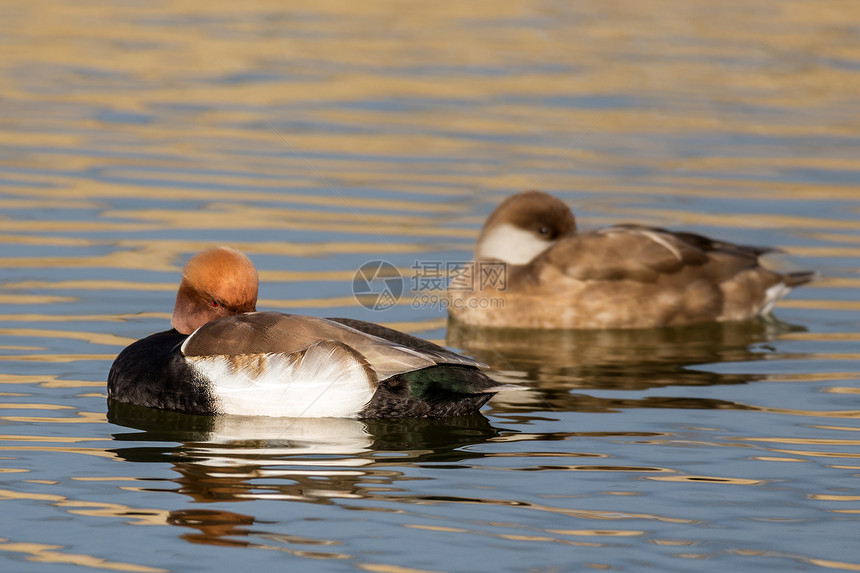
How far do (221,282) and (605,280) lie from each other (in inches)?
150

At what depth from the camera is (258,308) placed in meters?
10.8

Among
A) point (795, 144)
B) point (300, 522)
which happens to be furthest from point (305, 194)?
point (300, 522)

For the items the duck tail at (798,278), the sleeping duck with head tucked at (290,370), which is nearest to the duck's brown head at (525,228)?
the duck tail at (798,278)

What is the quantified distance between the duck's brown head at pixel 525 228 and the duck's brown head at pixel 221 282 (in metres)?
3.45

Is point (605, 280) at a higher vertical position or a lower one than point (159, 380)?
higher

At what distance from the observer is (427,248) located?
12.7 meters

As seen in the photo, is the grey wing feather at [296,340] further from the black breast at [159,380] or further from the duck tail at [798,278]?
the duck tail at [798,278]

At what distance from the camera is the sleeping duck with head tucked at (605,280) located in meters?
11.2

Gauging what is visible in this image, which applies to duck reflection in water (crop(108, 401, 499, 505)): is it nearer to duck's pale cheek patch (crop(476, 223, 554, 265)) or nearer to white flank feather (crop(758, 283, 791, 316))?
duck's pale cheek patch (crop(476, 223, 554, 265))

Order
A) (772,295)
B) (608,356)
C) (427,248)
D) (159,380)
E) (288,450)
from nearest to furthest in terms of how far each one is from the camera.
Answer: (288,450) → (159,380) → (608,356) → (772,295) → (427,248)

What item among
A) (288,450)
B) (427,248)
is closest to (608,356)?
(427,248)

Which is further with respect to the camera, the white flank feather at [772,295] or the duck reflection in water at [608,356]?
the white flank feather at [772,295]

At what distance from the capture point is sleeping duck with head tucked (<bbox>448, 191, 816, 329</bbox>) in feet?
36.8

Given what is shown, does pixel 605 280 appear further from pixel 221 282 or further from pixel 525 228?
pixel 221 282
